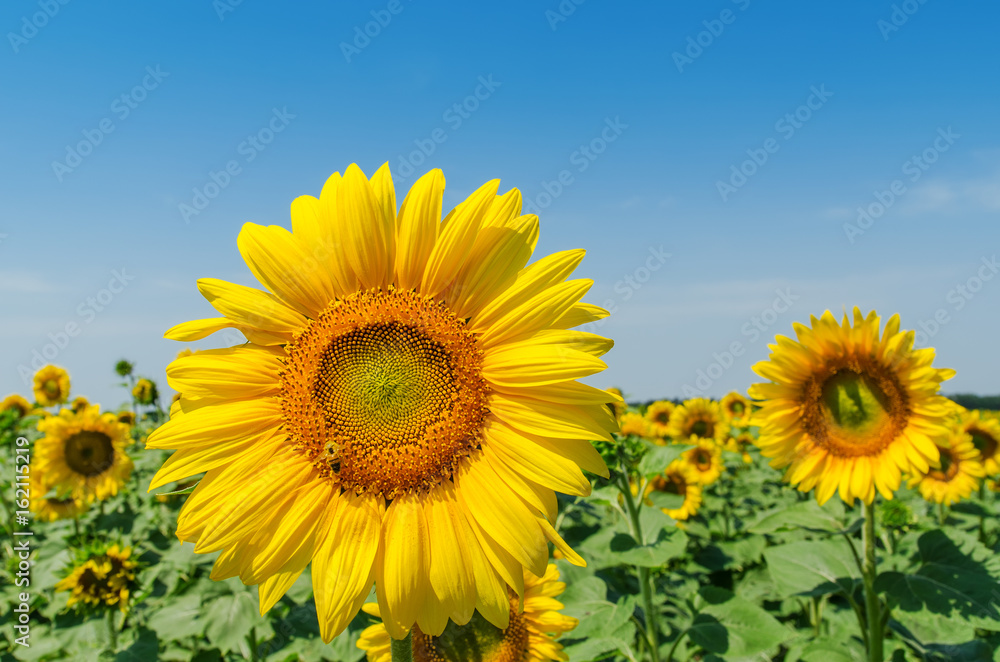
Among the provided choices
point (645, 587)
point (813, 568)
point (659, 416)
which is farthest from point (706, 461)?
point (645, 587)

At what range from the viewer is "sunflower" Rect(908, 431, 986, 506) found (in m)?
6.45

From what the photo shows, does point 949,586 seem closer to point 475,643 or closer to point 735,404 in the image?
point 475,643

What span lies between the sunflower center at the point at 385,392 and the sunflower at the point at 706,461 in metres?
7.20

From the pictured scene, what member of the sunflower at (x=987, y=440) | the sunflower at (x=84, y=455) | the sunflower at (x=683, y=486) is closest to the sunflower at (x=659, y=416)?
the sunflower at (x=683, y=486)

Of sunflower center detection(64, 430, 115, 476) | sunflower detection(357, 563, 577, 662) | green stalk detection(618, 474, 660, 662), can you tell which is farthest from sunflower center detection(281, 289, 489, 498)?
sunflower center detection(64, 430, 115, 476)

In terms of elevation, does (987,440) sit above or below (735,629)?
above

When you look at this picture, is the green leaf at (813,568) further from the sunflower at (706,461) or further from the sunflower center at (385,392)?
the sunflower at (706,461)

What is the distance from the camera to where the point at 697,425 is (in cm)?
Result: 943

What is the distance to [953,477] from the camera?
260 inches

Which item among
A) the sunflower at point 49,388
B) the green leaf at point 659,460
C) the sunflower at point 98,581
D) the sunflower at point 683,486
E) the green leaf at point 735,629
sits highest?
the sunflower at point 49,388

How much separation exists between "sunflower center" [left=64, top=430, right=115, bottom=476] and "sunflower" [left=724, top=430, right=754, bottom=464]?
25.5 feet

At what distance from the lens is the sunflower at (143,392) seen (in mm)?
9109

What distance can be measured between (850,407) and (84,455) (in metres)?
7.62

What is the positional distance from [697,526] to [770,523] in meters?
3.08
